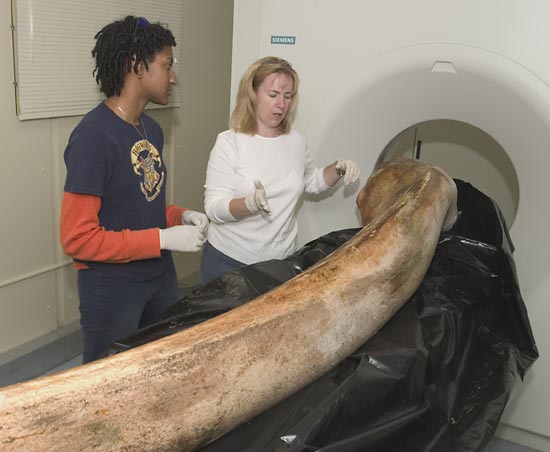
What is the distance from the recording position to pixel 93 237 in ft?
4.96

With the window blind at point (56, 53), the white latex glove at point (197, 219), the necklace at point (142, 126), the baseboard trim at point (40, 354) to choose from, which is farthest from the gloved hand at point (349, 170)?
the baseboard trim at point (40, 354)

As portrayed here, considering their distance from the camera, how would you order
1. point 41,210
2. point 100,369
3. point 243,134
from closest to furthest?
point 100,369, point 243,134, point 41,210

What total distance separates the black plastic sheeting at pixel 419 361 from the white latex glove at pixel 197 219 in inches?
13.3

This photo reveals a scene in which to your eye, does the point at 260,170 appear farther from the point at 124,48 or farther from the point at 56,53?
the point at 56,53

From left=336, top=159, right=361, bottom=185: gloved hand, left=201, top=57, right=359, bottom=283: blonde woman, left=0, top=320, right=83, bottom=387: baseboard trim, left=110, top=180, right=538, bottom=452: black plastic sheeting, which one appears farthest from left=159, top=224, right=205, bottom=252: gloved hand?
left=0, top=320, right=83, bottom=387: baseboard trim

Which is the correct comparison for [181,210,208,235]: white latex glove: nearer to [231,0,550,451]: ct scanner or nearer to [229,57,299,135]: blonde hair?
[229,57,299,135]: blonde hair

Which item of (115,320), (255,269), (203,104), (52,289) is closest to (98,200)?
(115,320)

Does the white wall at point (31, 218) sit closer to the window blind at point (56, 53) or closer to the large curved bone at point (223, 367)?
the window blind at point (56, 53)

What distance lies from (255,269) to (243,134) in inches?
24.0

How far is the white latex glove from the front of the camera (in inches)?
67.4

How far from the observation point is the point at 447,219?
5.26 feet

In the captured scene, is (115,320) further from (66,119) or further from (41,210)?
(66,119)

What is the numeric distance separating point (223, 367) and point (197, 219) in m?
1.02

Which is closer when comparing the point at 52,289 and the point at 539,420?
the point at 539,420
